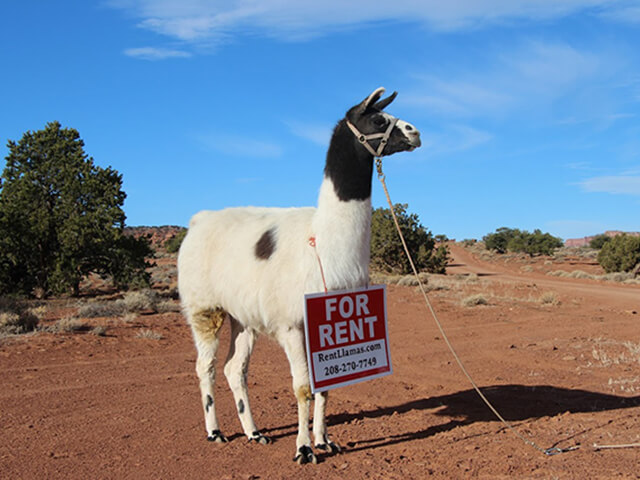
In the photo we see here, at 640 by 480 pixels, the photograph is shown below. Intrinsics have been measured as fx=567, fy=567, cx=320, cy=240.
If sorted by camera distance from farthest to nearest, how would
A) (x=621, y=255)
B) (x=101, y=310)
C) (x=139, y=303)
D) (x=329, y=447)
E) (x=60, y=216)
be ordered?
(x=621, y=255), (x=60, y=216), (x=139, y=303), (x=101, y=310), (x=329, y=447)

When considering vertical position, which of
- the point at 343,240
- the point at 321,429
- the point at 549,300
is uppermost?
the point at 343,240

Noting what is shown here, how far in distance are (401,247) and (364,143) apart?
2888cm

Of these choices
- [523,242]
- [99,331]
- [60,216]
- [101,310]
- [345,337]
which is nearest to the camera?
[345,337]

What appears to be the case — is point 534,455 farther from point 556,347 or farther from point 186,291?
point 556,347

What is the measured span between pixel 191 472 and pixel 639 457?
3.97m

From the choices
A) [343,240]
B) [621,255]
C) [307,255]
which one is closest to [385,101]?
[343,240]

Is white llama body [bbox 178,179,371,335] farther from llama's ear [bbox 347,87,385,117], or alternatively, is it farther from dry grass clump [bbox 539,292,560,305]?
dry grass clump [bbox 539,292,560,305]

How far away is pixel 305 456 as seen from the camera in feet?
17.4

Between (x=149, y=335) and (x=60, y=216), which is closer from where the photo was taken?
(x=149, y=335)

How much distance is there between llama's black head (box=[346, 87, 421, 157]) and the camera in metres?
5.26

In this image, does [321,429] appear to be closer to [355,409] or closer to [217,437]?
[217,437]

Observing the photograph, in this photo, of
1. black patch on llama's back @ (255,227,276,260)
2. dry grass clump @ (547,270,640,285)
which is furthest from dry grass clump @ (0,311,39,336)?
dry grass clump @ (547,270,640,285)

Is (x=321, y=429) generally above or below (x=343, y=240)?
below

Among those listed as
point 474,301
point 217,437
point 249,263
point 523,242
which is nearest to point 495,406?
point 217,437
